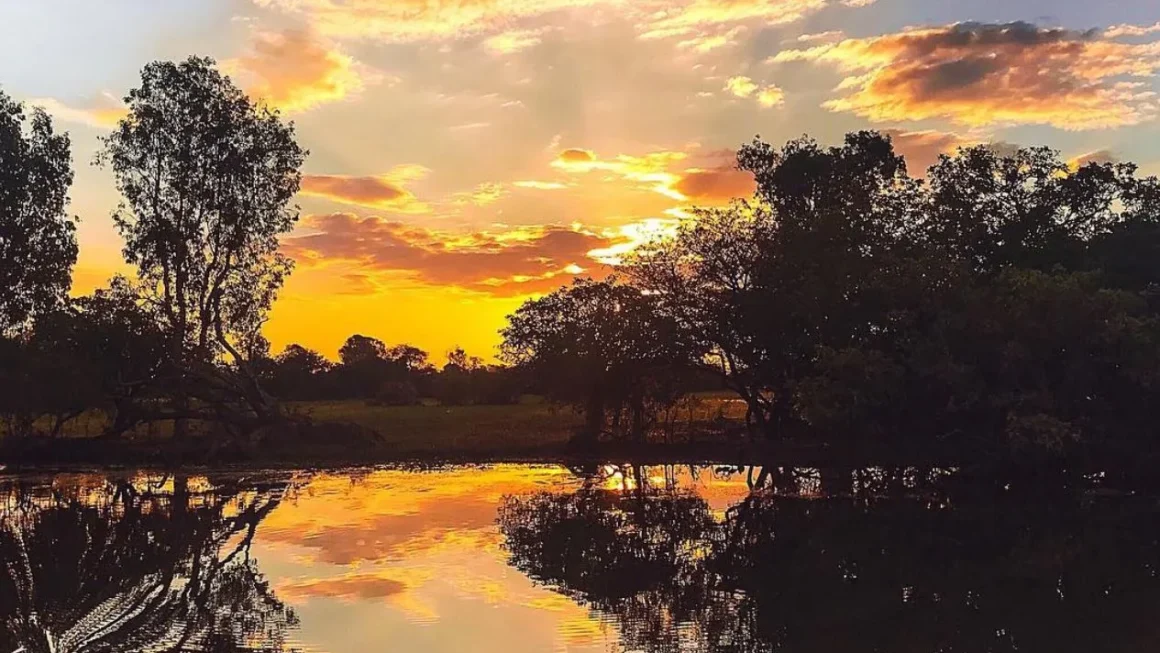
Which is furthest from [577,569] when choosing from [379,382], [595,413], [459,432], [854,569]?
[379,382]

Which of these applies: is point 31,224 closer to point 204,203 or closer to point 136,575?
point 204,203

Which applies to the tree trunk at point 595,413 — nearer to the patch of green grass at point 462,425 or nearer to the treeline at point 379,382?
the patch of green grass at point 462,425

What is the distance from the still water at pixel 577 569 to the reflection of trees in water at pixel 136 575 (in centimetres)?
6

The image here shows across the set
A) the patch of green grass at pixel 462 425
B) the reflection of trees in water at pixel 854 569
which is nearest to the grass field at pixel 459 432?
the patch of green grass at pixel 462 425

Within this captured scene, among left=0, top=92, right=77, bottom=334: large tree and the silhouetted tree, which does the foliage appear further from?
left=0, top=92, right=77, bottom=334: large tree

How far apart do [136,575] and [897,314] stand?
2068 centimetres

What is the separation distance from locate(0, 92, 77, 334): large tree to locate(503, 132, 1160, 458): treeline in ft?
59.5

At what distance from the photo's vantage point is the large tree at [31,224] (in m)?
33.6

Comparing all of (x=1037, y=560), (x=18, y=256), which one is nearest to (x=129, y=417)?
(x=18, y=256)

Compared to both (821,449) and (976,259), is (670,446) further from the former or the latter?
(976,259)

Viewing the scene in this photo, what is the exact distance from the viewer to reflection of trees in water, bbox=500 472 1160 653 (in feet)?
37.1

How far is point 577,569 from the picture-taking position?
15086mm

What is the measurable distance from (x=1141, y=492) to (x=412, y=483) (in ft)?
64.9

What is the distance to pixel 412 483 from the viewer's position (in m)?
26.7
